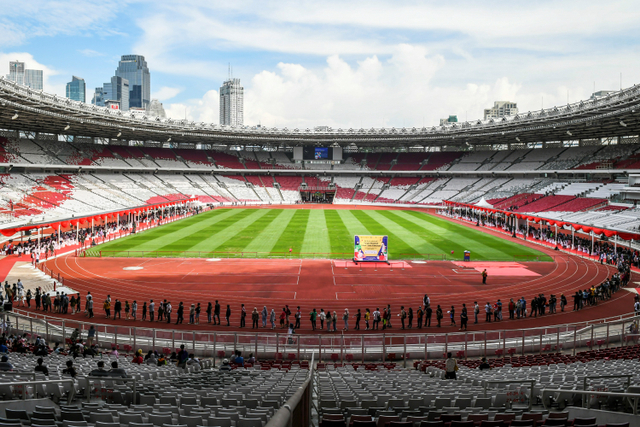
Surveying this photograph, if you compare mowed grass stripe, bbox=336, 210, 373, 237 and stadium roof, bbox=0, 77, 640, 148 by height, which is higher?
stadium roof, bbox=0, 77, 640, 148

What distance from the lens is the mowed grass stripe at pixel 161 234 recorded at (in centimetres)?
4044

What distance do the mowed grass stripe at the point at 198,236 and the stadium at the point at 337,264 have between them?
0.50 m

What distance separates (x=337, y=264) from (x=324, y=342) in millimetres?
17314

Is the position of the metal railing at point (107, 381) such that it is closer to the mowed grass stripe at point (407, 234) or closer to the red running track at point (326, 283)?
the red running track at point (326, 283)

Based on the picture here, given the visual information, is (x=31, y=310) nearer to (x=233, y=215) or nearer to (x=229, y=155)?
(x=233, y=215)

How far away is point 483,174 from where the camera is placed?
292 ft

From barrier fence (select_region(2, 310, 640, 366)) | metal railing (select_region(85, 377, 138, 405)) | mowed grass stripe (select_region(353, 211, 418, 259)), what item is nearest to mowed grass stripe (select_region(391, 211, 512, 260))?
mowed grass stripe (select_region(353, 211, 418, 259))

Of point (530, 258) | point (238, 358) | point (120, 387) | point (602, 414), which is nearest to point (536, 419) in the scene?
point (602, 414)

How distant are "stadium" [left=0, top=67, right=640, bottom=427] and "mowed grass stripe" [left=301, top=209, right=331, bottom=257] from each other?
0.44 meters

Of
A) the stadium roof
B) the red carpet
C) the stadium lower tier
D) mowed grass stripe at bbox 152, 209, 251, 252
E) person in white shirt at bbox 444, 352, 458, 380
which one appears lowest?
person in white shirt at bbox 444, 352, 458, 380

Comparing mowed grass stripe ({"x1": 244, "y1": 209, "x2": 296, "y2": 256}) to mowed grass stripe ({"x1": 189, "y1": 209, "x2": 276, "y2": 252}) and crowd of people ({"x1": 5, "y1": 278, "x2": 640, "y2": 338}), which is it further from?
crowd of people ({"x1": 5, "y1": 278, "x2": 640, "y2": 338})

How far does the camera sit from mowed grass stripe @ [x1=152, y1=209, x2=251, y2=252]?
3994cm

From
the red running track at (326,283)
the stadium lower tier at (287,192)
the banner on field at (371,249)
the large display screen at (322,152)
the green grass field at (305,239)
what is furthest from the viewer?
the large display screen at (322,152)

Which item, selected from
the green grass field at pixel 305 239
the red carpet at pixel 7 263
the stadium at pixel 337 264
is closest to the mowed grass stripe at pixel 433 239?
the green grass field at pixel 305 239
